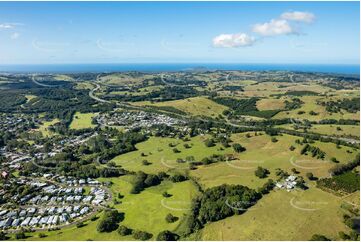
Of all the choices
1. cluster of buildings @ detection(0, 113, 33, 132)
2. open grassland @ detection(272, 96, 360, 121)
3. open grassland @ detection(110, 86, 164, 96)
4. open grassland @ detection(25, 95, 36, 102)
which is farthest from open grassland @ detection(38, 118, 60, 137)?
open grassland @ detection(272, 96, 360, 121)

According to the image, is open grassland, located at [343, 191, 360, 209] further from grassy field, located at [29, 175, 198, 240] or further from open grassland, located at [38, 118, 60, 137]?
open grassland, located at [38, 118, 60, 137]

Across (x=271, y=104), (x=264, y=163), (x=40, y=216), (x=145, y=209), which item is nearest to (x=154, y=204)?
(x=145, y=209)

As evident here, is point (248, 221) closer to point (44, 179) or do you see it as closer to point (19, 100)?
point (44, 179)

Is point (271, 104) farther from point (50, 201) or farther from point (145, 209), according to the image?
point (50, 201)

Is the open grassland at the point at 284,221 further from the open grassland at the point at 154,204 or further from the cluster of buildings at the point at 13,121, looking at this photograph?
the cluster of buildings at the point at 13,121

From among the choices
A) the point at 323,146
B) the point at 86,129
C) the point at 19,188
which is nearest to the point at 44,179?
the point at 19,188
